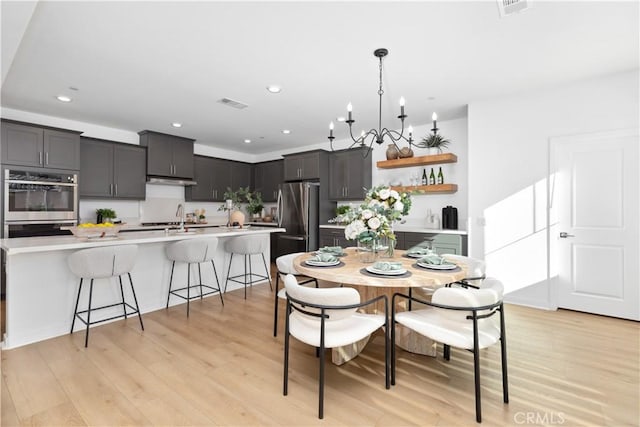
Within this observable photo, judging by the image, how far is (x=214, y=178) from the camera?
21.6 ft

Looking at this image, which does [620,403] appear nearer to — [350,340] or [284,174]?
[350,340]

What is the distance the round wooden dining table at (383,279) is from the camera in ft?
6.29

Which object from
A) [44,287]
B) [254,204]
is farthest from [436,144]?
[44,287]

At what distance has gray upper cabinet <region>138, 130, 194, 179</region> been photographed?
5426 millimetres

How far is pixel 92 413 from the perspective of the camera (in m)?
1.75

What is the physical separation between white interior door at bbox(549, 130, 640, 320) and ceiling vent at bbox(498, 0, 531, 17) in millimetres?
2000

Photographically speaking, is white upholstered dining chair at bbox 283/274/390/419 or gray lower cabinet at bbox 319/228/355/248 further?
gray lower cabinet at bbox 319/228/355/248

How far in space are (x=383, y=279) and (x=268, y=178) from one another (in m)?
5.59

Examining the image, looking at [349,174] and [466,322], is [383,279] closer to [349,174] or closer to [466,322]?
[466,322]

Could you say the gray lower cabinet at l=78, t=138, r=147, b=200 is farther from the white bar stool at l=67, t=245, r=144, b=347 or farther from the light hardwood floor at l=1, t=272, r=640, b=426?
the light hardwood floor at l=1, t=272, r=640, b=426

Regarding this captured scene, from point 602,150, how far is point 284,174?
16.3 feet

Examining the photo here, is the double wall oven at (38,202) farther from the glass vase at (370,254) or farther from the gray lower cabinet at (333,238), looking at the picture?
the glass vase at (370,254)

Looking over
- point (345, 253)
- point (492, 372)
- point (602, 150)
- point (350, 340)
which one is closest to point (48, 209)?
point (345, 253)

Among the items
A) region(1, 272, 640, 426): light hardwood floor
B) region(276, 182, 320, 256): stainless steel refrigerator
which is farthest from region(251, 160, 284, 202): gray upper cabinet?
region(1, 272, 640, 426): light hardwood floor
